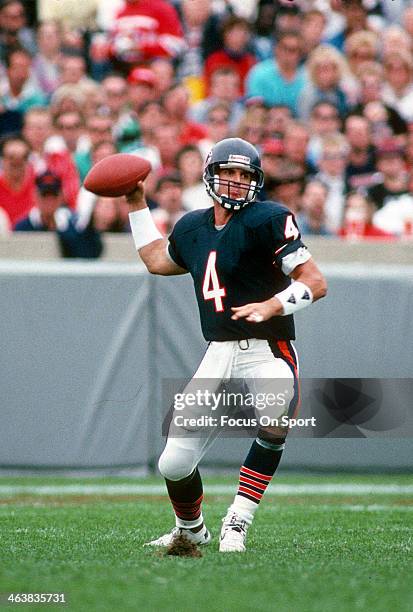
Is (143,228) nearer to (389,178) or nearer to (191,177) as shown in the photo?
(191,177)

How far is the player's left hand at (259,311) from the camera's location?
4719 mm

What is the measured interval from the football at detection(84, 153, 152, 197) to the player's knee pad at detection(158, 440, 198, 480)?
120cm

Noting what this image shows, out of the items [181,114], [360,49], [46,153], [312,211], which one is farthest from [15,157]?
[360,49]

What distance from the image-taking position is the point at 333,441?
9.21 metres

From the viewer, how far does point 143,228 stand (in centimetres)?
557

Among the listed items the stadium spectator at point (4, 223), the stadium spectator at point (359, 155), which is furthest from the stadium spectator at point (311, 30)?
the stadium spectator at point (4, 223)

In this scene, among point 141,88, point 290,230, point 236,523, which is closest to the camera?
point 290,230

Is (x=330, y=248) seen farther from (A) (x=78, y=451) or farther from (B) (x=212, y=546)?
(B) (x=212, y=546)

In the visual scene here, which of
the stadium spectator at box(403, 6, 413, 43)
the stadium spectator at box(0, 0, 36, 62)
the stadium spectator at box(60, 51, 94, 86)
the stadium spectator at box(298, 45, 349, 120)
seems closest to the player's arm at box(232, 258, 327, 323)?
the stadium spectator at box(298, 45, 349, 120)

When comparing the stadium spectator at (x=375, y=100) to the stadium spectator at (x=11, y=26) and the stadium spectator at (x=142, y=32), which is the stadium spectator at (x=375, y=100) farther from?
the stadium spectator at (x=11, y=26)

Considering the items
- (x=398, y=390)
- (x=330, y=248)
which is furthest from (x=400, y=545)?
(x=330, y=248)

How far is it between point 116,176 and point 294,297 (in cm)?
113

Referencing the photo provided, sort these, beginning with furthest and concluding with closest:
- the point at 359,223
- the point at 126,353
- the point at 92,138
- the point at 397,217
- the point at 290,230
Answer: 1. the point at 92,138
2. the point at 397,217
3. the point at 359,223
4. the point at 126,353
5. the point at 290,230

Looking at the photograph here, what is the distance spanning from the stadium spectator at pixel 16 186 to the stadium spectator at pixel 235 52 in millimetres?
2525
